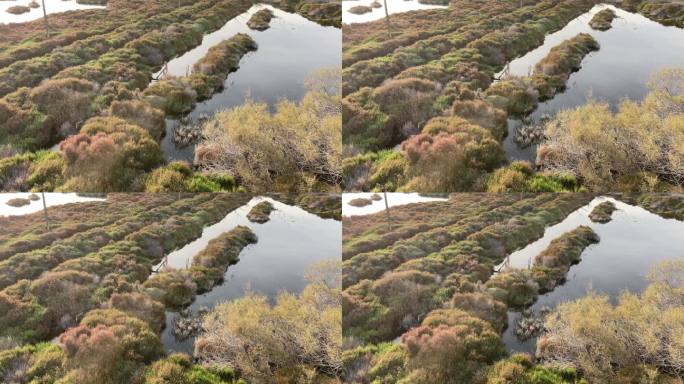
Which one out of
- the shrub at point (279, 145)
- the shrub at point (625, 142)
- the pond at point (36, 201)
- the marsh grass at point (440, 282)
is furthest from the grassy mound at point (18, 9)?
the shrub at point (625, 142)

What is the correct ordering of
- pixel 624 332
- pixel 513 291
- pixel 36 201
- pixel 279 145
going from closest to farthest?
pixel 624 332 < pixel 36 201 < pixel 513 291 < pixel 279 145

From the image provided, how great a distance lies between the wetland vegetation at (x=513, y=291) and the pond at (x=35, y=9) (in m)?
3.70

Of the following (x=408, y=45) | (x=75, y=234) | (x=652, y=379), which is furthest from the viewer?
(x=408, y=45)

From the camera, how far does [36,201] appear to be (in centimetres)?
667

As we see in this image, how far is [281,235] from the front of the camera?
6.91 meters

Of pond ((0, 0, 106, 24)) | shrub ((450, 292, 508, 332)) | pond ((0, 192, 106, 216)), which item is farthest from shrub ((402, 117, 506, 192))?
pond ((0, 0, 106, 24))

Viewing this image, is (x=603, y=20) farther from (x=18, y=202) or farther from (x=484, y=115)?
(x=18, y=202)

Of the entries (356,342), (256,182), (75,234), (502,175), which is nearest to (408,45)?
(502,175)

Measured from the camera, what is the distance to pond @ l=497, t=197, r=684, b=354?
21.9 feet

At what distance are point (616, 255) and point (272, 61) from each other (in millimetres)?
3969

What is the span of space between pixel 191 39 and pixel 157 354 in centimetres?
323

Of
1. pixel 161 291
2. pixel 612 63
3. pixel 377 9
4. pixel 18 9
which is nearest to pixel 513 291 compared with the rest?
pixel 612 63

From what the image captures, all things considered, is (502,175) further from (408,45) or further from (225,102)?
(225,102)

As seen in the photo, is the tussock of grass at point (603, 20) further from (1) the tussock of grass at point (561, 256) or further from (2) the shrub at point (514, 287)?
(2) the shrub at point (514, 287)
